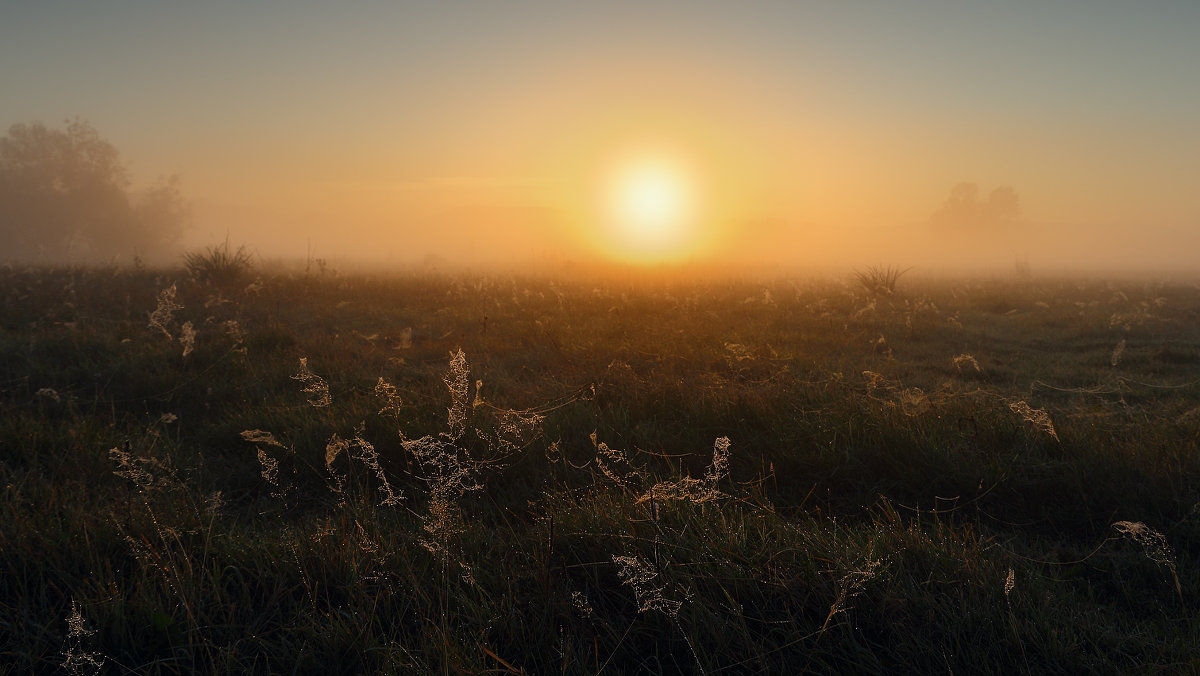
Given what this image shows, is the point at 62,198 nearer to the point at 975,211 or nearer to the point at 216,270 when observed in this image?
the point at 216,270

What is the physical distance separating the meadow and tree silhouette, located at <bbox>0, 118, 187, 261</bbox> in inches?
1625

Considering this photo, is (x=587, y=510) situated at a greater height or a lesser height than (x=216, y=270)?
lesser

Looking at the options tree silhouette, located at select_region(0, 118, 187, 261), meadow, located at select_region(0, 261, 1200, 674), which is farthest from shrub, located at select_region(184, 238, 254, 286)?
tree silhouette, located at select_region(0, 118, 187, 261)

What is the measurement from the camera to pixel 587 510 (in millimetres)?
2320

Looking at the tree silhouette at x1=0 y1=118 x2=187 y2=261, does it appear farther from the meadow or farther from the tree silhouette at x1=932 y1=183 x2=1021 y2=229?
the tree silhouette at x1=932 y1=183 x2=1021 y2=229

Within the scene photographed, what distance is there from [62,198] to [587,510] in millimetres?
50456

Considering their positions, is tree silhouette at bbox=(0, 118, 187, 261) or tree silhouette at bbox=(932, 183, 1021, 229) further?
tree silhouette at bbox=(932, 183, 1021, 229)

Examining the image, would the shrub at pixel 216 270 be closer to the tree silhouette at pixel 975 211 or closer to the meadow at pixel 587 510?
the meadow at pixel 587 510

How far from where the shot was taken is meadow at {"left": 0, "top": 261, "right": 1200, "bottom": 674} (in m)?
1.67

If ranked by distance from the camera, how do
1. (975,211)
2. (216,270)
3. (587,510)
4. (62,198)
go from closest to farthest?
(587,510)
(216,270)
(62,198)
(975,211)

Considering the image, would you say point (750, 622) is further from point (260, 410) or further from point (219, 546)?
point (260, 410)

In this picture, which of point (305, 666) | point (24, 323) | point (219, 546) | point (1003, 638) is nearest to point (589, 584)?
point (305, 666)

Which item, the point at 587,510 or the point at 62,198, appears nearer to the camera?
the point at 587,510

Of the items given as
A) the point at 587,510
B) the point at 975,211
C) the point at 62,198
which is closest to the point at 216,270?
the point at 587,510
